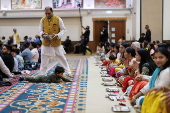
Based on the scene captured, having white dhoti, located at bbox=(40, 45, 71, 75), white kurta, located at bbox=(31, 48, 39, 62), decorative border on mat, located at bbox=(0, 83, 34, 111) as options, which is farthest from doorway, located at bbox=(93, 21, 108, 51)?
decorative border on mat, located at bbox=(0, 83, 34, 111)

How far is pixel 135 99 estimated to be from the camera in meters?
3.29

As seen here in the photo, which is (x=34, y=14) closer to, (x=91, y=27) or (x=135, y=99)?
(x=91, y=27)

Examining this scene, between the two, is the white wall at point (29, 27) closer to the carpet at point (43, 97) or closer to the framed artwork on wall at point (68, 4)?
the framed artwork on wall at point (68, 4)

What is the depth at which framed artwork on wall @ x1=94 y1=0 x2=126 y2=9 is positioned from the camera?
15.9 meters

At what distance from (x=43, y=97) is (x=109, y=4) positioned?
1270 centimetres

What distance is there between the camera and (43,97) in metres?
3.92

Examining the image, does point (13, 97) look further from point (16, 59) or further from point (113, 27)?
point (113, 27)

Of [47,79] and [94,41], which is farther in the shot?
[94,41]

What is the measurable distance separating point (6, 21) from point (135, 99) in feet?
46.8

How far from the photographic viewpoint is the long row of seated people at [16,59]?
19.0 ft

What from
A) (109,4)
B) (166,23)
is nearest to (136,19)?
(166,23)

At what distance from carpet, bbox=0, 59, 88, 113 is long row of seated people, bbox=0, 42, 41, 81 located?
74 cm

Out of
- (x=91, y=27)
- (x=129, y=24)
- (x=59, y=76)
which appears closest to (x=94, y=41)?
(x=91, y=27)

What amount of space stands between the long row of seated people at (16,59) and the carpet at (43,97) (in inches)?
29.2
